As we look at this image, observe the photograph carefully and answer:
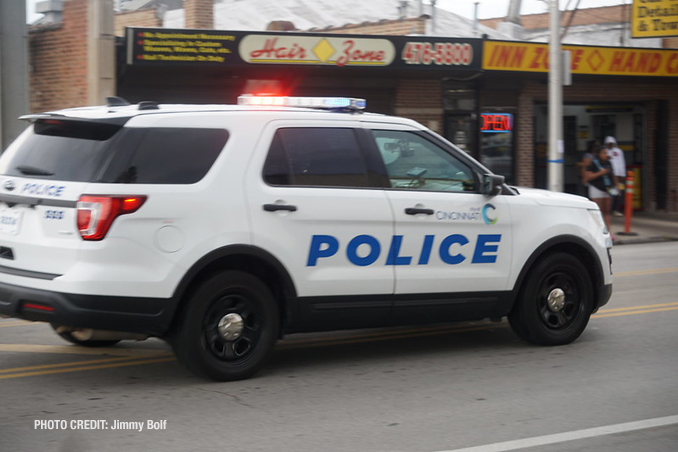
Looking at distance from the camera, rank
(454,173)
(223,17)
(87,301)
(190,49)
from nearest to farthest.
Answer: (87,301), (454,173), (190,49), (223,17)

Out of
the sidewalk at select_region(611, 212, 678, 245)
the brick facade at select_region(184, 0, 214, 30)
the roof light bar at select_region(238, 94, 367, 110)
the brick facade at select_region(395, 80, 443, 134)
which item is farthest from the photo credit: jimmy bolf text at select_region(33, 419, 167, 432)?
the brick facade at select_region(184, 0, 214, 30)

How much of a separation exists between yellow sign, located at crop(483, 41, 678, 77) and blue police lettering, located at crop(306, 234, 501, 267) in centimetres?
1354

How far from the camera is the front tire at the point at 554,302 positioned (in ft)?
24.6

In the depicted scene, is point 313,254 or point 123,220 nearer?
point 123,220

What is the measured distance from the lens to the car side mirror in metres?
7.15

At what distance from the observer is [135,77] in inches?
717

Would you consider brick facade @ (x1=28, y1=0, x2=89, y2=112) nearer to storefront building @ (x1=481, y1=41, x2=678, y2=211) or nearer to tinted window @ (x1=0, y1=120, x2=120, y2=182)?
storefront building @ (x1=481, y1=41, x2=678, y2=211)

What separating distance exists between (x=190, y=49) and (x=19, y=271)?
12.0m

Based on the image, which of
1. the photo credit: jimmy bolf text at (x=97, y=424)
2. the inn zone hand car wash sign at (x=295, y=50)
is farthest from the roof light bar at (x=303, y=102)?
the inn zone hand car wash sign at (x=295, y=50)

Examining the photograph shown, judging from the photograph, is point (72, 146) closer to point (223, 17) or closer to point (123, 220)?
point (123, 220)

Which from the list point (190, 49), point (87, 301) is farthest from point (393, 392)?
point (190, 49)

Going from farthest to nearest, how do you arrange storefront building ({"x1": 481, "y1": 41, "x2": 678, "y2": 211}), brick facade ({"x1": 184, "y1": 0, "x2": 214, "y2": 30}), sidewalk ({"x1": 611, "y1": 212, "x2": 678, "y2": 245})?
brick facade ({"x1": 184, "y1": 0, "x2": 214, "y2": 30}), storefront building ({"x1": 481, "y1": 41, "x2": 678, "y2": 211}), sidewalk ({"x1": 611, "y1": 212, "x2": 678, "y2": 245})

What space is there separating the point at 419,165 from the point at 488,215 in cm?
69

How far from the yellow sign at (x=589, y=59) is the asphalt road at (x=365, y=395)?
12.6 m
